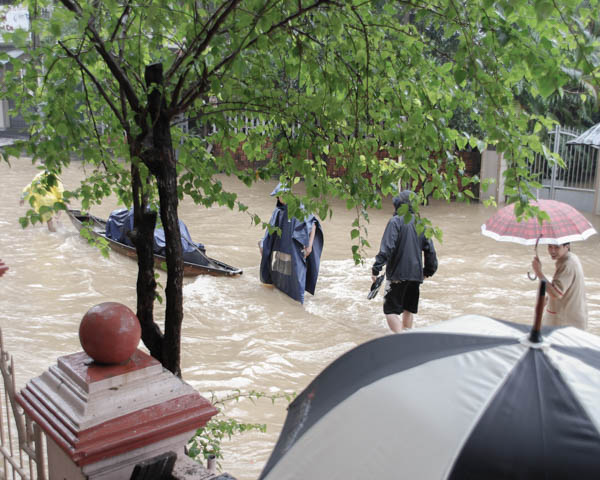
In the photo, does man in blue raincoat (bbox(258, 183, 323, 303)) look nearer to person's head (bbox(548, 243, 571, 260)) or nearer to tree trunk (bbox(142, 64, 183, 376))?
person's head (bbox(548, 243, 571, 260))

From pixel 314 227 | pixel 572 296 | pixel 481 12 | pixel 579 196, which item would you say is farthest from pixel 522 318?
pixel 579 196

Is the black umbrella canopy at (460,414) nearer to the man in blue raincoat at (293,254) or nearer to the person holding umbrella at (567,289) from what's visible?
the person holding umbrella at (567,289)

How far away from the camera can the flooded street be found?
6.23 m

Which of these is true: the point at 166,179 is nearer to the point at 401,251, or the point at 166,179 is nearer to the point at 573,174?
the point at 401,251

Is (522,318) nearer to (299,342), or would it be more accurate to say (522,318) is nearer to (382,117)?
(299,342)

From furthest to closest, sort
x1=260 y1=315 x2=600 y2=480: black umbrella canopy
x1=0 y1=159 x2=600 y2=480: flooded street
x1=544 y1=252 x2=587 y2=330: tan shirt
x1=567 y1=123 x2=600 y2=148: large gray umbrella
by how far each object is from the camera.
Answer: x1=567 y1=123 x2=600 y2=148: large gray umbrella → x1=0 y1=159 x2=600 y2=480: flooded street → x1=544 y1=252 x2=587 y2=330: tan shirt → x1=260 y1=315 x2=600 y2=480: black umbrella canopy

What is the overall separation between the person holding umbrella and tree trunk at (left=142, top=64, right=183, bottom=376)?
3.00 meters

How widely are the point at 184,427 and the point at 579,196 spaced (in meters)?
15.5

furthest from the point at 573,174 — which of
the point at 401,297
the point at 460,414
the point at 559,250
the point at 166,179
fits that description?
the point at 460,414

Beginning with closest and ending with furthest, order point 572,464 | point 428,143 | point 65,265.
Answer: point 572,464, point 428,143, point 65,265

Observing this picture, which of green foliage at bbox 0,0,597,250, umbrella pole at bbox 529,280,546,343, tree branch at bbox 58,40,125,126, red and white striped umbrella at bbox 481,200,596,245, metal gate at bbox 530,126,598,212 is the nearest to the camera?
umbrella pole at bbox 529,280,546,343

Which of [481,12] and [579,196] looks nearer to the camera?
[481,12]

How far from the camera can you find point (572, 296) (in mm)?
4688

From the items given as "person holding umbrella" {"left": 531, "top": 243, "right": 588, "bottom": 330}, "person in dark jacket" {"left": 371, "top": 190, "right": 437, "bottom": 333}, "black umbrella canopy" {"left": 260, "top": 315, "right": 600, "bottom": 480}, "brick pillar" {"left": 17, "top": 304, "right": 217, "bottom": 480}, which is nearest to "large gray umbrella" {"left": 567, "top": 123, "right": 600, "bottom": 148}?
"person in dark jacket" {"left": 371, "top": 190, "right": 437, "bottom": 333}
